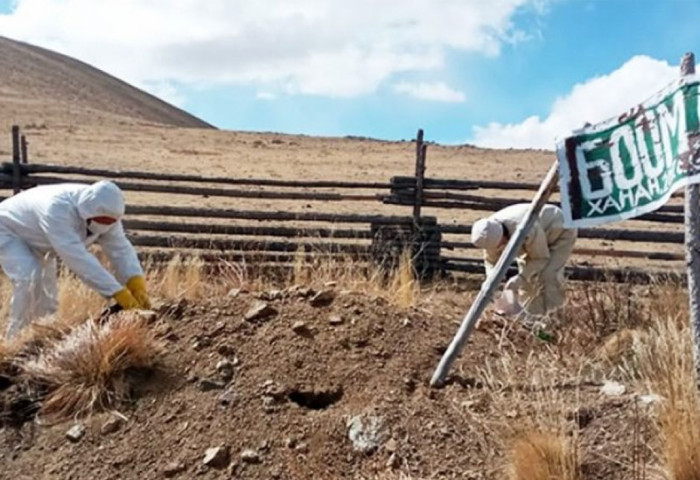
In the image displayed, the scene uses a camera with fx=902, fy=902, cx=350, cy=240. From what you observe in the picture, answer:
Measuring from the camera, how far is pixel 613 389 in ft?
11.2

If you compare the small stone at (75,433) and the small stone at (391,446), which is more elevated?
the small stone at (391,446)

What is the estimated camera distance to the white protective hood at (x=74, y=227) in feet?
15.9

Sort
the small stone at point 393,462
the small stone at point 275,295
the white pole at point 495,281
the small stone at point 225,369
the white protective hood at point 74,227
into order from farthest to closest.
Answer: the white protective hood at point 74,227 < the small stone at point 275,295 < the small stone at point 225,369 < the white pole at point 495,281 < the small stone at point 393,462

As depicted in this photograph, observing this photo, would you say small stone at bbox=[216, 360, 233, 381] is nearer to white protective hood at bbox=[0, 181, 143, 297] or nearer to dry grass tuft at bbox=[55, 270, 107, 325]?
dry grass tuft at bbox=[55, 270, 107, 325]

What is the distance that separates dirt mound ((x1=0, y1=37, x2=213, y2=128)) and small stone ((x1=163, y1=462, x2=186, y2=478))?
32109 mm

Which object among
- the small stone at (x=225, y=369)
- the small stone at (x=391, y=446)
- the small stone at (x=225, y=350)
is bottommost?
the small stone at (x=391, y=446)

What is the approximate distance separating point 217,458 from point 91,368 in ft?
2.48

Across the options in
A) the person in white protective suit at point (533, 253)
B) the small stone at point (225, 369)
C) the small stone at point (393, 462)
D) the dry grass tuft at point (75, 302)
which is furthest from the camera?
the person in white protective suit at point (533, 253)

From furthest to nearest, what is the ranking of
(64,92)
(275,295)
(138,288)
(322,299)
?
(64,92), (138,288), (275,295), (322,299)

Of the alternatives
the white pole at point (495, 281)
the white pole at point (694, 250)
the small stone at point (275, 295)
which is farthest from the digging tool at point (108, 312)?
the white pole at point (694, 250)

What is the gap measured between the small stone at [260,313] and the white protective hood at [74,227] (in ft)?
3.04

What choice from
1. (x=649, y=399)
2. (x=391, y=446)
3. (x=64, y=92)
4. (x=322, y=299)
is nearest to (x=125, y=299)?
(x=322, y=299)

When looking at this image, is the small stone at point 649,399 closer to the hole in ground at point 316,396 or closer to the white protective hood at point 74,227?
the hole in ground at point 316,396

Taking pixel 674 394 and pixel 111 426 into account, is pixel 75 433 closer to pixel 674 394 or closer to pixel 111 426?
pixel 111 426
